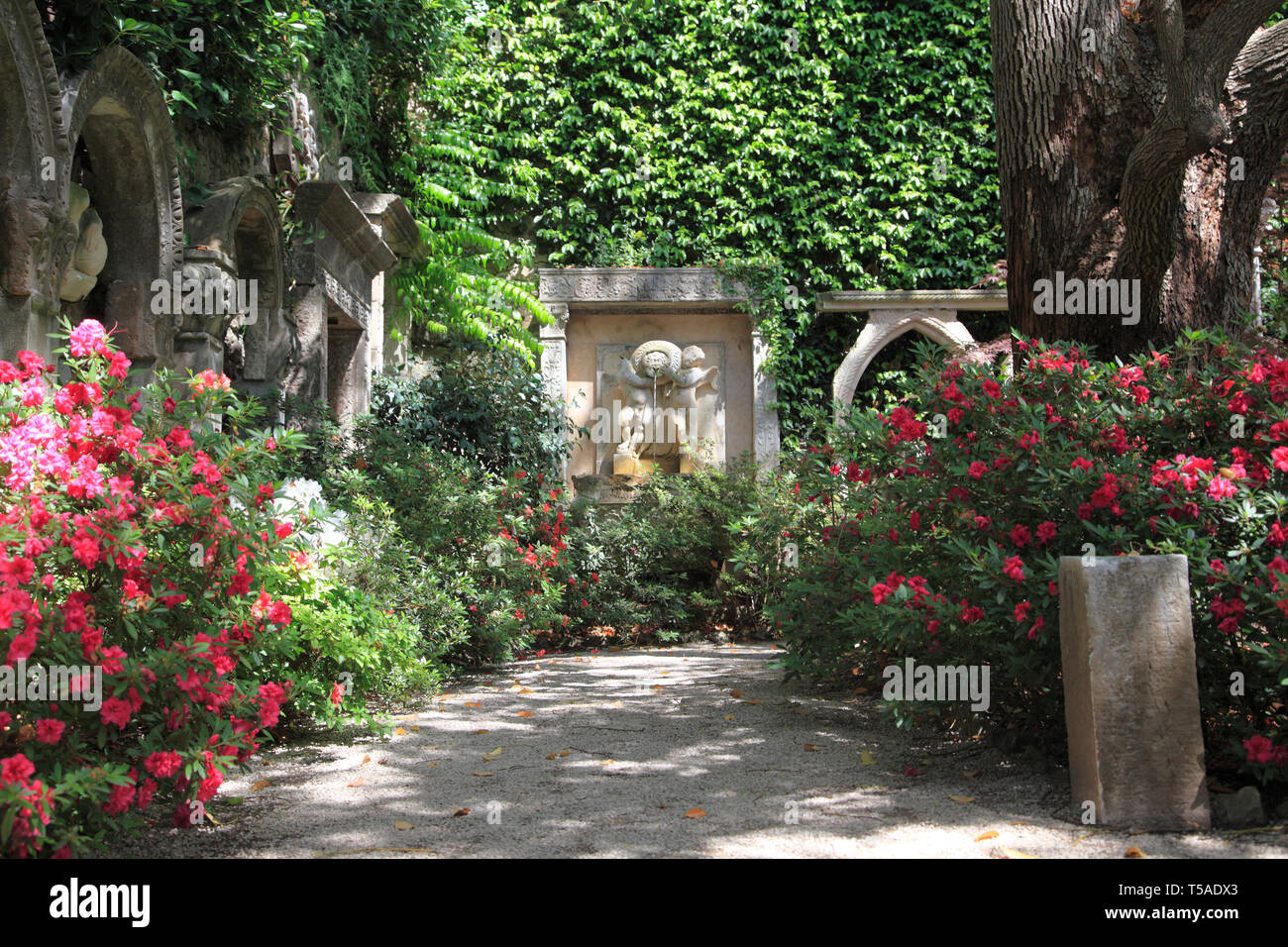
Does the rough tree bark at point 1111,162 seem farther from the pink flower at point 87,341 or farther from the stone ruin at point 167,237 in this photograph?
the stone ruin at point 167,237

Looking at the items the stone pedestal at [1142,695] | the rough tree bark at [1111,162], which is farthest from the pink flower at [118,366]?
the rough tree bark at [1111,162]

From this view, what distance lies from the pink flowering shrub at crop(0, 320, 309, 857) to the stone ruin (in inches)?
56.8

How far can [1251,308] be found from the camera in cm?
460

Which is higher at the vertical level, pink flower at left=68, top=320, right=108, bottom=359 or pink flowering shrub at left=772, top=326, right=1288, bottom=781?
pink flower at left=68, top=320, right=108, bottom=359

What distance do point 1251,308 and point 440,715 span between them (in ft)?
13.2

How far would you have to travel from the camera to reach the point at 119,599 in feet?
8.14

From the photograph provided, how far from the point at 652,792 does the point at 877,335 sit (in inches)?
296

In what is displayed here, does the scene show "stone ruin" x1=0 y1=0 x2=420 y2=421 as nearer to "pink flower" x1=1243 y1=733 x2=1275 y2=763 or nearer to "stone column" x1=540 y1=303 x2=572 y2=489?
"stone column" x1=540 y1=303 x2=572 y2=489

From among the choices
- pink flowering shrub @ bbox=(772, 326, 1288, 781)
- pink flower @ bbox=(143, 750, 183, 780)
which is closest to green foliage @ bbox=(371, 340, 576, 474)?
pink flowering shrub @ bbox=(772, 326, 1288, 781)

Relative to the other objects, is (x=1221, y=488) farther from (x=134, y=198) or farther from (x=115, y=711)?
(x=134, y=198)

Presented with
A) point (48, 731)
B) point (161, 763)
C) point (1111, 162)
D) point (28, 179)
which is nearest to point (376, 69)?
point (28, 179)

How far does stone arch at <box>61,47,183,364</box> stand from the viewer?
4680mm

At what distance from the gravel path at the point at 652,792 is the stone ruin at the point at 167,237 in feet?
6.75
